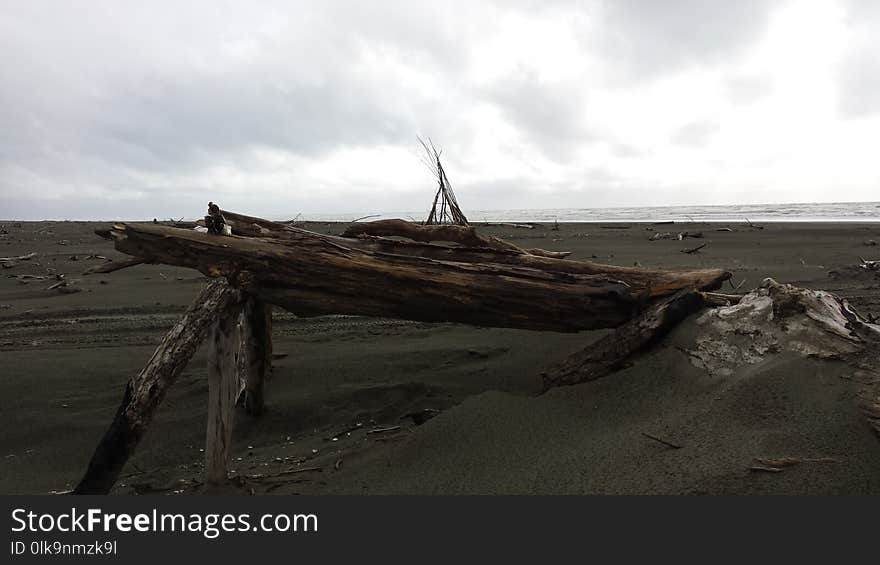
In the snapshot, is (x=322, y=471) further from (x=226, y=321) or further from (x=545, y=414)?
(x=545, y=414)

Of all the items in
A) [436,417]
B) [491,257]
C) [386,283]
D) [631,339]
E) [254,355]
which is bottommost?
[436,417]

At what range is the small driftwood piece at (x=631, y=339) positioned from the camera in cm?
325

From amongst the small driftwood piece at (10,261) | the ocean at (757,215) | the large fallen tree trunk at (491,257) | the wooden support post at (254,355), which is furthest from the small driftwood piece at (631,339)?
the ocean at (757,215)

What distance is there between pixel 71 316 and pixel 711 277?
7.92 m

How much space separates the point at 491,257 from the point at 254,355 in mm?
1982

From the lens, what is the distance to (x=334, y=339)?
5855 millimetres

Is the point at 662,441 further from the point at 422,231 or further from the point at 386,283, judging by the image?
the point at 422,231

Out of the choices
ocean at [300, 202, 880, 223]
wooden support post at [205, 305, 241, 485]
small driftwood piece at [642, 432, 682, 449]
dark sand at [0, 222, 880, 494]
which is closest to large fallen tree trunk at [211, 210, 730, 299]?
dark sand at [0, 222, 880, 494]

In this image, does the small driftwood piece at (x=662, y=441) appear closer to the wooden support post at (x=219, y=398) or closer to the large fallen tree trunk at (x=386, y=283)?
the large fallen tree trunk at (x=386, y=283)

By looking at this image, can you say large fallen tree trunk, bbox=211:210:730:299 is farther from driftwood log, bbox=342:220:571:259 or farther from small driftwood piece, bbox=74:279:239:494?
small driftwood piece, bbox=74:279:239:494

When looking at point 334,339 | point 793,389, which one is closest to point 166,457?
point 334,339

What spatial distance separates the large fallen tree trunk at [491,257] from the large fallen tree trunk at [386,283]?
4.4 inches

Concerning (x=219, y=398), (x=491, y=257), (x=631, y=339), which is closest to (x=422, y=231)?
(x=491, y=257)

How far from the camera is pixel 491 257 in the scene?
3.77 meters
